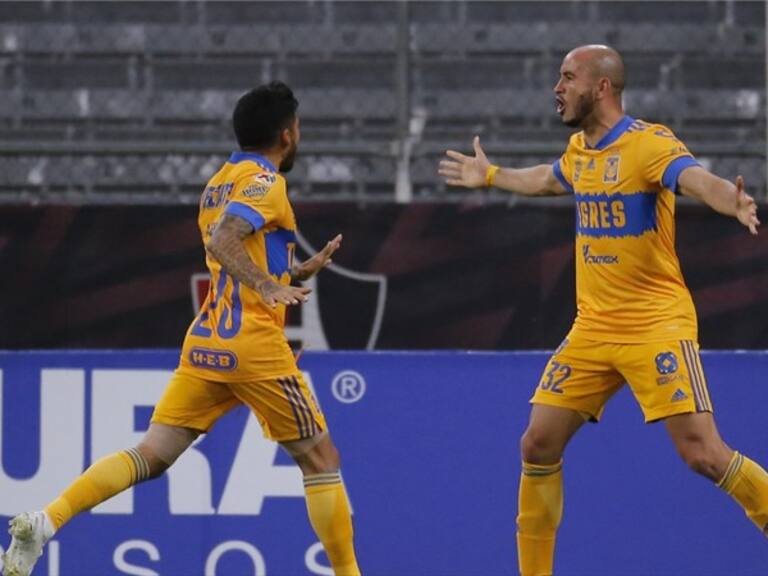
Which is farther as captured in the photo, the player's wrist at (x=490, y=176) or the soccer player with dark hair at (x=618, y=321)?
the player's wrist at (x=490, y=176)

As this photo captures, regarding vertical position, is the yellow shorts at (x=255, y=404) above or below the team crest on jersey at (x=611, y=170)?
below

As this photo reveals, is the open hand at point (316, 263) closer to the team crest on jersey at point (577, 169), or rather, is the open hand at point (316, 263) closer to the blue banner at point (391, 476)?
the blue banner at point (391, 476)

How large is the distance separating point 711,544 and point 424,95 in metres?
4.51

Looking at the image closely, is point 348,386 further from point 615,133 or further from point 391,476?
point 615,133

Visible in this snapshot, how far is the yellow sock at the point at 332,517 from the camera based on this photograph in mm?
5109

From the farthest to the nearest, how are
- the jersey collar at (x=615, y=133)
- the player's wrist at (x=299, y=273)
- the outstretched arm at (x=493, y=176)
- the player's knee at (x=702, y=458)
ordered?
the outstretched arm at (x=493, y=176), the player's wrist at (x=299, y=273), the jersey collar at (x=615, y=133), the player's knee at (x=702, y=458)

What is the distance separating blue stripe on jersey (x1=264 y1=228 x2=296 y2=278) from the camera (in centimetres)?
514

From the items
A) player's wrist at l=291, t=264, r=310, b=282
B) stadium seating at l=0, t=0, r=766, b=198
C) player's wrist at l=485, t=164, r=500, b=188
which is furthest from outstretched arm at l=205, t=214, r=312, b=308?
stadium seating at l=0, t=0, r=766, b=198

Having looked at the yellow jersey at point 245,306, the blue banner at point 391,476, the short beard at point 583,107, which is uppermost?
the short beard at point 583,107

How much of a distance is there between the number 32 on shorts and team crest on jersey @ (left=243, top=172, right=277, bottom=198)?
120 cm

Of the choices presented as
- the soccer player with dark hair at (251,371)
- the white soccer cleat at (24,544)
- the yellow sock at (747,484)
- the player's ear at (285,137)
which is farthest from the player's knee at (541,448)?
the white soccer cleat at (24,544)

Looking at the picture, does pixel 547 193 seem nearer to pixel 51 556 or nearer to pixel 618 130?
pixel 618 130

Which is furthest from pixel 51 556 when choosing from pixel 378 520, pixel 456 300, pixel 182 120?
pixel 182 120

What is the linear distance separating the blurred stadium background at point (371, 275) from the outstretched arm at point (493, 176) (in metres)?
0.71
